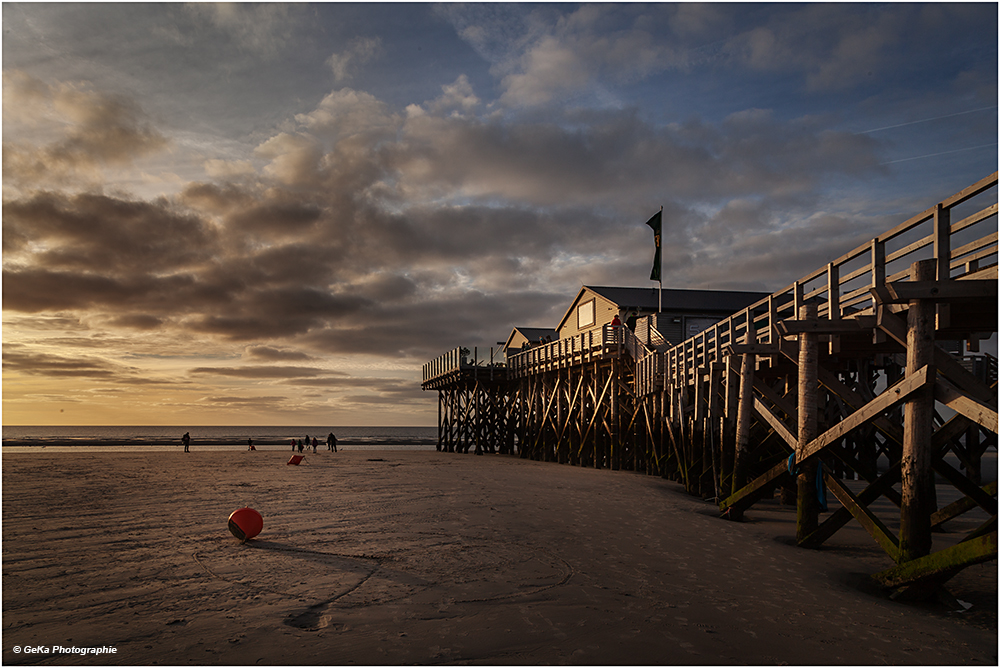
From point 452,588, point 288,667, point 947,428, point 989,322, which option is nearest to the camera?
point 288,667

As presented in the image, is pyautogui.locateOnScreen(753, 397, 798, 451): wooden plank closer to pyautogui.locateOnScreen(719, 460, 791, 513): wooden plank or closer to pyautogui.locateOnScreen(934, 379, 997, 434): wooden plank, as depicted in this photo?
pyautogui.locateOnScreen(719, 460, 791, 513): wooden plank

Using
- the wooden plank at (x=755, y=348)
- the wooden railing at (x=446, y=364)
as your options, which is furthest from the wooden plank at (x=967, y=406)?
the wooden railing at (x=446, y=364)

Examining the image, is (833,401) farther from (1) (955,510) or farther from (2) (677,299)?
(2) (677,299)

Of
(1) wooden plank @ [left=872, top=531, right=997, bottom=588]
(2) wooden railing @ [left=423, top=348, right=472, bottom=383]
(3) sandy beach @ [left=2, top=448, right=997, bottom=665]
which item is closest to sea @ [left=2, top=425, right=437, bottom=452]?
(2) wooden railing @ [left=423, top=348, right=472, bottom=383]

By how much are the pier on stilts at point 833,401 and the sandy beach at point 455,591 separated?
845mm

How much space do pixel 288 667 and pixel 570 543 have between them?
5162mm

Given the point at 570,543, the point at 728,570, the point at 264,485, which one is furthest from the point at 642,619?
the point at 264,485

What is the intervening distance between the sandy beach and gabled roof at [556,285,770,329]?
20.7 meters

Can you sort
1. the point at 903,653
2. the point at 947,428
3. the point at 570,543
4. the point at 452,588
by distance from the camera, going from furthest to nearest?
the point at 570,543 < the point at 947,428 < the point at 452,588 < the point at 903,653

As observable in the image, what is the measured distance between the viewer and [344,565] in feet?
24.9

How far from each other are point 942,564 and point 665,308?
25.7 metres

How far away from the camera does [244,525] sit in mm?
8711

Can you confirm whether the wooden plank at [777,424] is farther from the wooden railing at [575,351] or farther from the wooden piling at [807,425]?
the wooden railing at [575,351]

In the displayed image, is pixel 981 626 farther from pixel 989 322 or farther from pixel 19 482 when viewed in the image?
pixel 19 482
